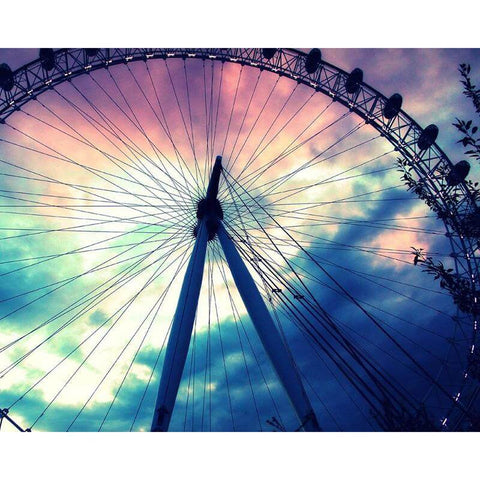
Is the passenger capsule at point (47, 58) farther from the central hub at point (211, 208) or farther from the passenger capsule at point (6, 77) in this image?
the central hub at point (211, 208)

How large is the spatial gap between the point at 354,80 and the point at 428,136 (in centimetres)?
399

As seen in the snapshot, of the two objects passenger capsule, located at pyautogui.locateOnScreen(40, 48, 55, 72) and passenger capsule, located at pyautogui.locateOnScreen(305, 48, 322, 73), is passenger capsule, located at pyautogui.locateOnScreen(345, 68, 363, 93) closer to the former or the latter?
passenger capsule, located at pyautogui.locateOnScreen(305, 48, 322, 73)

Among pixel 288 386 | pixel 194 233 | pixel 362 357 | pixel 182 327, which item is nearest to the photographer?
pixel 362 357

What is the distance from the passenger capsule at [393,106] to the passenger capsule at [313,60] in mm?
3524

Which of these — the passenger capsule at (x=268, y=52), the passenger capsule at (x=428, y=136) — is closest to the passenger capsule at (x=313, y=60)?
the passenger capsule at (x=268, y=52)

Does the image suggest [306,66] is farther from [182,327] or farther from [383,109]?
[182,327]

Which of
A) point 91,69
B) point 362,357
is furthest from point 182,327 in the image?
point 91,69

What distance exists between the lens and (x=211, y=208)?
12414 mm

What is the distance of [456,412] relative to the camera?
10055 mm

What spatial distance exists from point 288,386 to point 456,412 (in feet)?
18.2

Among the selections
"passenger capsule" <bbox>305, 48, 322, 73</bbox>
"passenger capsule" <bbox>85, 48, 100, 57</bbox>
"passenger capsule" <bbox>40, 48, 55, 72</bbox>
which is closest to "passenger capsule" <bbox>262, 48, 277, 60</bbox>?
"passenger capsule" <bbox>305, 48, 322, 73</bbox>

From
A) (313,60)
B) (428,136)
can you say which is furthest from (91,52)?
(428,136)

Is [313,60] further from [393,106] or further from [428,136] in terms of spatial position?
[428,136]

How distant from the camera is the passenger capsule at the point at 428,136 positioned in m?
14.7
